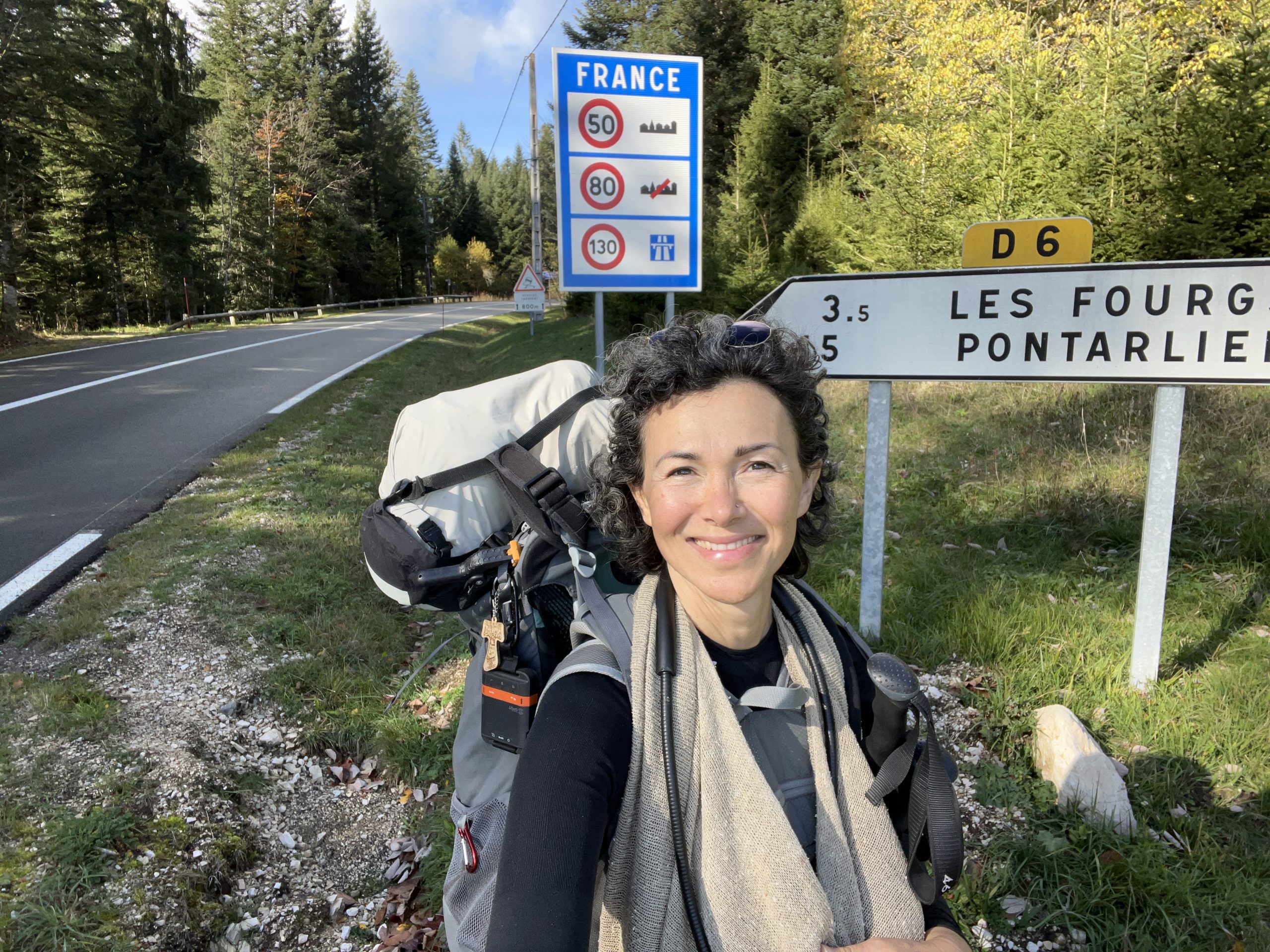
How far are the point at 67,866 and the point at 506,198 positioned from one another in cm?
8703

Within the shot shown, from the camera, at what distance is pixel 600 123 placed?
564cm

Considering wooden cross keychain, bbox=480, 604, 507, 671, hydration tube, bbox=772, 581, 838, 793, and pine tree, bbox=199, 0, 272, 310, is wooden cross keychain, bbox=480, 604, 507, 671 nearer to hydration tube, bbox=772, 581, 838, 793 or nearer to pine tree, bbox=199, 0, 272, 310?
hydration tube, bbox=772, 581, 838, 793

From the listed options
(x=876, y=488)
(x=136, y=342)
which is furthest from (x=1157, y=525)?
(x=136, y=342)

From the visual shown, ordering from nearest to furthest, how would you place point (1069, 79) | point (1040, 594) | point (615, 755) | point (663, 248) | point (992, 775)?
1. point (615, 755)
2. point (992, 775)
3. point (1040, 594)
4. point (663, 248)
5. point (1069, 79)

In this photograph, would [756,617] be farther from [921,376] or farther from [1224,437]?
[1224,437]

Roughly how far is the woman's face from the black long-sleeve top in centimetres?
32

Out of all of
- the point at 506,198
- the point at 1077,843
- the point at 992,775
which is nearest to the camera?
the point at 1077,843

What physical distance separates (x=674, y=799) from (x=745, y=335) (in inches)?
34.0

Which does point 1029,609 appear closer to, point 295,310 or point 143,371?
point 143,371

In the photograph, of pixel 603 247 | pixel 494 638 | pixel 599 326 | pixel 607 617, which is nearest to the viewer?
pixel 607 617

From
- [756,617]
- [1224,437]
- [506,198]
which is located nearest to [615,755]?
[756,617]

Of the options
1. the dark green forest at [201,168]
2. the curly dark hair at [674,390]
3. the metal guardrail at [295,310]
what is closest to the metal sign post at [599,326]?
the curly dark hair at [674,390]

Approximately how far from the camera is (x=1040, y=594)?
372cm

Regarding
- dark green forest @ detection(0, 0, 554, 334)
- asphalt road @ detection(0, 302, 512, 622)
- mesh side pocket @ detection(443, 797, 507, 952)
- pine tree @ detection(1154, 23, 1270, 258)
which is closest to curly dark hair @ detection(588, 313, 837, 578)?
mesh side pocket @ detection(443, 797, 507, 952)
